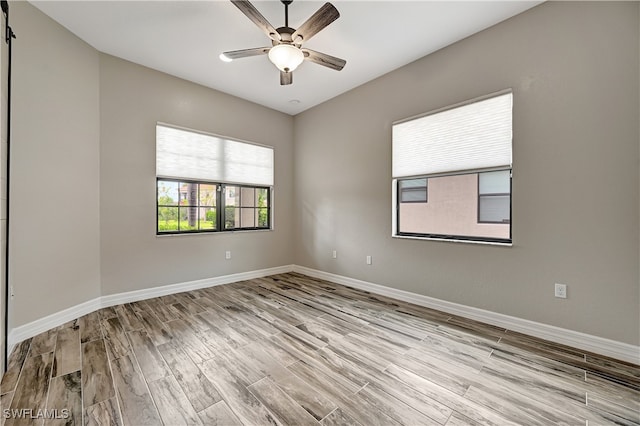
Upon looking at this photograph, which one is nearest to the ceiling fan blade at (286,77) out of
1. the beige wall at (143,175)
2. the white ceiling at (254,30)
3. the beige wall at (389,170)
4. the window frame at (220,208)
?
the white ceiling at (254,30)

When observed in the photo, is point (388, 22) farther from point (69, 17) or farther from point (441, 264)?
point (69, 17)

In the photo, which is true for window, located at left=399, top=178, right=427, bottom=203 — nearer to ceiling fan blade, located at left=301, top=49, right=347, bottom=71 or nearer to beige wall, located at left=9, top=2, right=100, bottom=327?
ceiling fan blade, located at left=301, top=49, right=347, bottom=71

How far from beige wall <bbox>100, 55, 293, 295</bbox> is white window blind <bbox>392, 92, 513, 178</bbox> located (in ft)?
8.66

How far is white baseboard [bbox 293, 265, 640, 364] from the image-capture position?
2086mm

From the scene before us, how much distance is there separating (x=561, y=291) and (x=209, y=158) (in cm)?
444

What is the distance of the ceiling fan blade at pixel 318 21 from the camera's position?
2.00 meters

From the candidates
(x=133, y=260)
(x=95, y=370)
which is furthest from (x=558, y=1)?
(x=133, y=260)

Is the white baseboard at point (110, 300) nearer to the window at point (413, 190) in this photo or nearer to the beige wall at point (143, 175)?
the beige wall at point (143, 175)

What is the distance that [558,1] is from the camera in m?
2.34

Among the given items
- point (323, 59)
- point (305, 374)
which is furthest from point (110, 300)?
point (323, 59)

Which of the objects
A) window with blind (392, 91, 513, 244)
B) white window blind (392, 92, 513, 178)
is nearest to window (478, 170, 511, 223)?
window with blind (392, 91, 513, 244)

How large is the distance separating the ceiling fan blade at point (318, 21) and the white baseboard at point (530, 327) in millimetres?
3035

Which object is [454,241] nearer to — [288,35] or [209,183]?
[288,35]

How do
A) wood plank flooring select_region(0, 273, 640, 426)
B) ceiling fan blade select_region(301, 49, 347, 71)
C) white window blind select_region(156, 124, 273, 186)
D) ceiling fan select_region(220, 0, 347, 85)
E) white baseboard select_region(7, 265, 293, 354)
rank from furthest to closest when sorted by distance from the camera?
white window blind select_region(156, 124, 273, 186)
ceiling fan blade select_region(301, 49, 347, 71)
white baseboard select_region(7, 265, 293, 354)
ceiling fan select_region(220, 0, 347, 85)
wood plank flooring select_region(0, 273, 640, 426)
